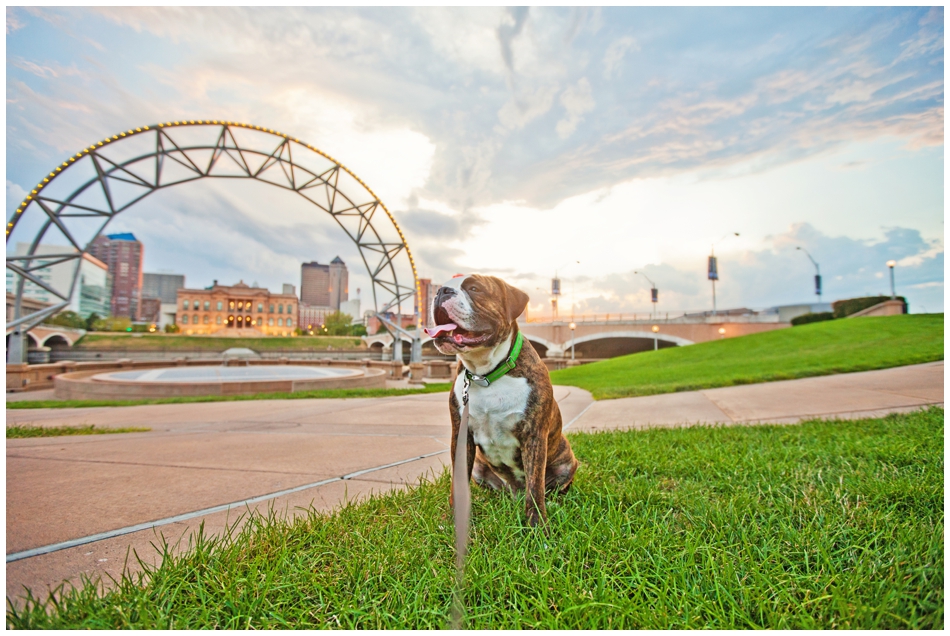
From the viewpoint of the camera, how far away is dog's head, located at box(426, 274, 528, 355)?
5.87ft

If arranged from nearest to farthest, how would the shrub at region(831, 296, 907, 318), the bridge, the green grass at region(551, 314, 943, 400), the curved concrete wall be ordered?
the green grass at region(551, 314, 943, 400), the curved concrete wall, the shrub at region(831, 296, 907, 318), the bridge

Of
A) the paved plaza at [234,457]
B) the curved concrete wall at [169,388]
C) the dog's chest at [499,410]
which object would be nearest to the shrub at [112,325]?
the curved concrete wall at [169,388]

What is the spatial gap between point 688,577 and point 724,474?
1.64 m

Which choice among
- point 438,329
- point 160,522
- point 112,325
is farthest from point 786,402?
point 112,325

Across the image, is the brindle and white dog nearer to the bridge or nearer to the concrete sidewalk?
the concrete sidewalk

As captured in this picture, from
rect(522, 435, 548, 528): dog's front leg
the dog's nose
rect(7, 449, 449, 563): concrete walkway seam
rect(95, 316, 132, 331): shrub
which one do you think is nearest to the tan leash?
rect(522, 435, 548, 528): dog's front leg

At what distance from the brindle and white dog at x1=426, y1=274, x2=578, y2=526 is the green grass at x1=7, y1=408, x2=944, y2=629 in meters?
0.27

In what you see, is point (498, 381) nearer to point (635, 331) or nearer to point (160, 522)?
point (160, 522)

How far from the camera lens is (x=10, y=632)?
1279mm

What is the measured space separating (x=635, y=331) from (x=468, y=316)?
43.7 m

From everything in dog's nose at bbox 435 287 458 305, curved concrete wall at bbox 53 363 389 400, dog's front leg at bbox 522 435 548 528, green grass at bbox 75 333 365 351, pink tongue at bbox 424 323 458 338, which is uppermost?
green grass at bbox 75 333 365 351

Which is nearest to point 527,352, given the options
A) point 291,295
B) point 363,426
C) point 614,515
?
point 614,515

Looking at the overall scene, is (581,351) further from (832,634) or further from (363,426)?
(832,634)

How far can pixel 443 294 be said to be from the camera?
73.1 inches
